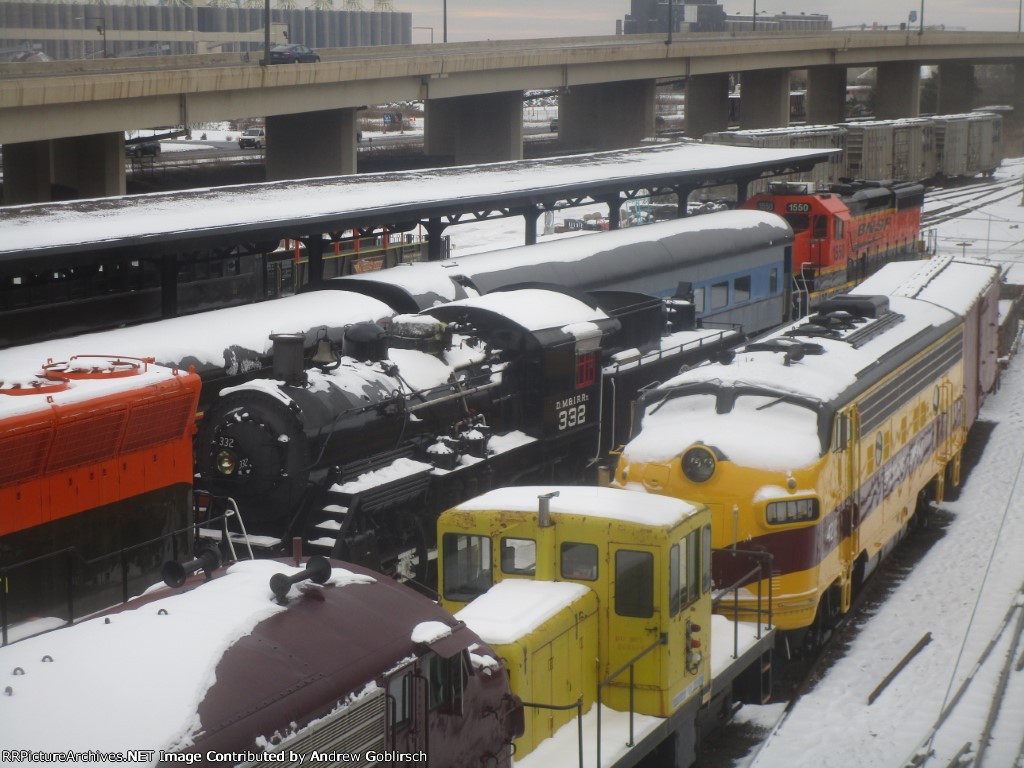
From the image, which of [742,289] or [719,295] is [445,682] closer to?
[719,295]

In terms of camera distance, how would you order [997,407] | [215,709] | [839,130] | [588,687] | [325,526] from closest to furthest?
[215,709]
[588,687]
[325,526]
[997,407]
[839,130]

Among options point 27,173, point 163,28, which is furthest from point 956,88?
point 27,173

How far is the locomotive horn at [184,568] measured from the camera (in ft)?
25.1

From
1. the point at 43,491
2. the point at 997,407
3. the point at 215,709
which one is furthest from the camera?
the point at 997,407

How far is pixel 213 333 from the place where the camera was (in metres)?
15.7

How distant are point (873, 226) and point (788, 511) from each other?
91.9 feet

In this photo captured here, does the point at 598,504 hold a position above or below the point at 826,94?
below

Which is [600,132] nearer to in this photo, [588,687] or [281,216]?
[281,216]

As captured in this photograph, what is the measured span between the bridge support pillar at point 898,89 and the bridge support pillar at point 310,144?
6166cm

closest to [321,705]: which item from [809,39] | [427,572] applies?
[427,572]

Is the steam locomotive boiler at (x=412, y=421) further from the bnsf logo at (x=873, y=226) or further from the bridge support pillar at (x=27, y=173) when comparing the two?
the bridge support pillar at (x=27, y=173)

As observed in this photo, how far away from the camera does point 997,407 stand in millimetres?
29094

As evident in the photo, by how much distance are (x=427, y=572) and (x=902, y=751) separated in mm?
5828

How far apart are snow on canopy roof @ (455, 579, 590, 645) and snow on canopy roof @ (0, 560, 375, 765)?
244cm
